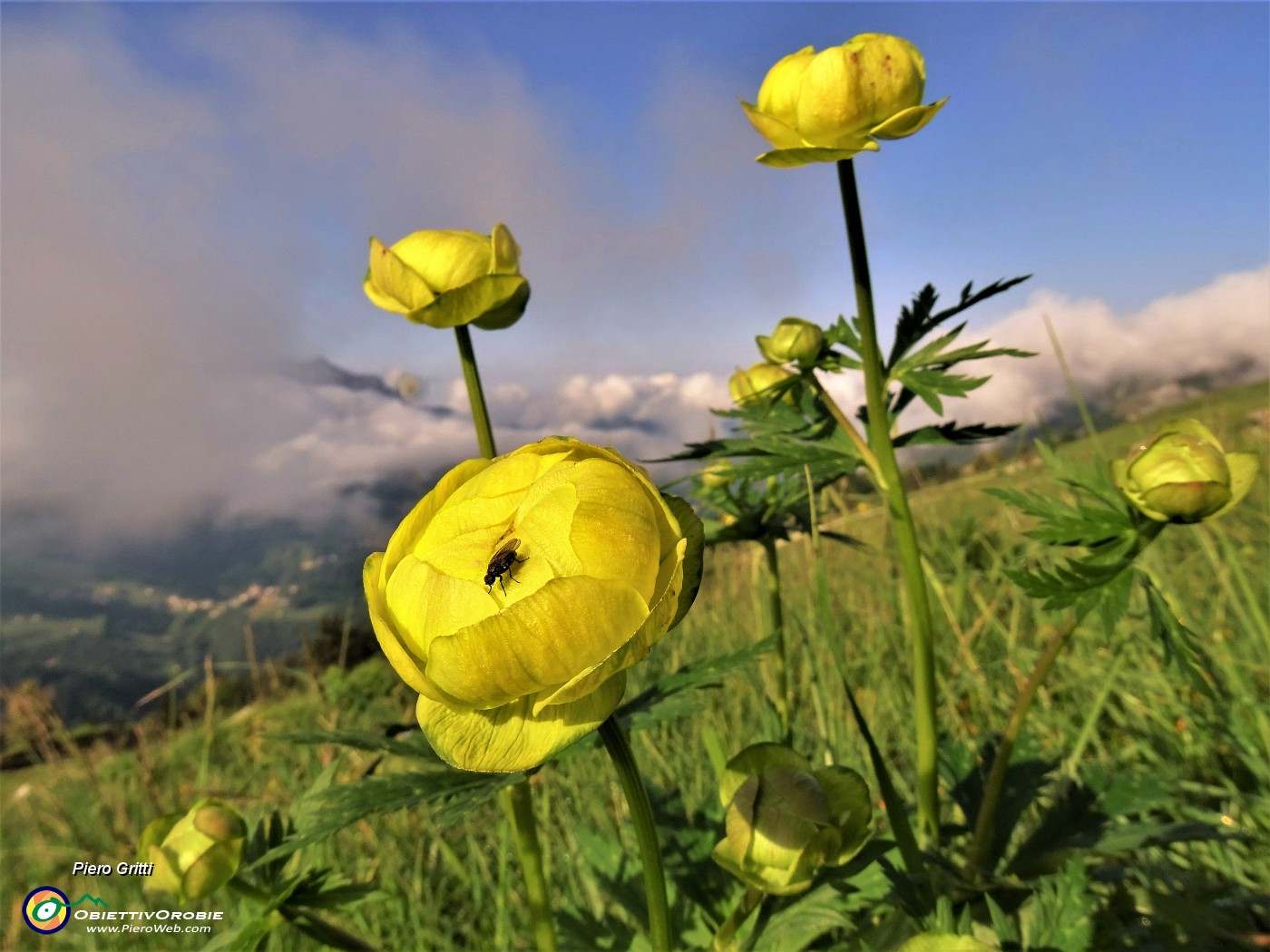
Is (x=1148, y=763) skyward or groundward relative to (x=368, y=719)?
groundward

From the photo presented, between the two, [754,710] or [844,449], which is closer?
[844,449]

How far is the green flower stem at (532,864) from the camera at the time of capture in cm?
72

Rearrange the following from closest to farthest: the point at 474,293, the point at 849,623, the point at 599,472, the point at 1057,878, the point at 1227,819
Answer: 1. the point at 599,472
2. the point at 1057,878
3. the point at 474,293
4. the point at 1227,819
5. the point at 849,623

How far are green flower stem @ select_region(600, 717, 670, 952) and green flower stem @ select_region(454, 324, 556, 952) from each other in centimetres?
29

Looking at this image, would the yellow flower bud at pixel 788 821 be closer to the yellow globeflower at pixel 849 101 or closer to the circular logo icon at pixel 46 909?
the yellow globeflower at pixel 849 101

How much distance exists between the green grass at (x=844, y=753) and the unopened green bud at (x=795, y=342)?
13.2 inches

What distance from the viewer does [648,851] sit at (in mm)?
460

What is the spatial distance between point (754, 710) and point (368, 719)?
39.6 inches

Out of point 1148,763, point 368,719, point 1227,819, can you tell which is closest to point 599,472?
point 1227,819

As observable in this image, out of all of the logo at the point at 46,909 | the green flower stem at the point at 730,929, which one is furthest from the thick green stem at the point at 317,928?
the logo at the point at 46,909

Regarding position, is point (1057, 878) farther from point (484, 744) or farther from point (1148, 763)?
point (1148, 763)

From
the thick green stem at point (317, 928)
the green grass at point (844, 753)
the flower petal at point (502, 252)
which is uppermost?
the flower petal at point (502, 252)

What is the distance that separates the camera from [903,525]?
0.80 m

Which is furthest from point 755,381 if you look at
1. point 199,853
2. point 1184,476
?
point 199,853
